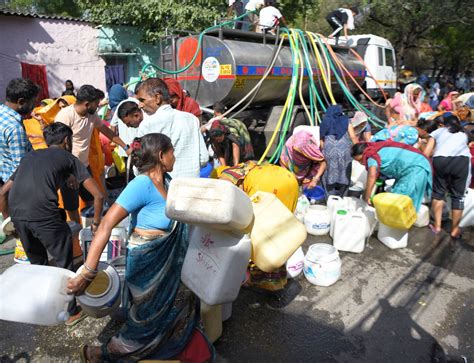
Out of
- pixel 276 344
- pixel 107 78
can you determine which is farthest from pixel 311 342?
pixel 107 78

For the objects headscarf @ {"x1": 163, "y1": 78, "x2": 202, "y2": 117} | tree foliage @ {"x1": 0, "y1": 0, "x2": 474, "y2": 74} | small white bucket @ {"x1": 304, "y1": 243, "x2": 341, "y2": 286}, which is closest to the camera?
small white bucket @ {"x1": 304, "y1": 243, "x2": 341, "y2": 286}

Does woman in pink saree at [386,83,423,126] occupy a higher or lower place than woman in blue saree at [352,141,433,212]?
higher

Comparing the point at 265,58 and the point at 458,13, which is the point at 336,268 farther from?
the point at 458,13

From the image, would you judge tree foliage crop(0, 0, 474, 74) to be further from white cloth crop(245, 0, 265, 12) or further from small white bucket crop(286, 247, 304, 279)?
small white bucket crop(286, 247, 304, 279)

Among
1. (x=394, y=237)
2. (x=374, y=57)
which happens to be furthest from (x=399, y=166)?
(x=374, y=57)

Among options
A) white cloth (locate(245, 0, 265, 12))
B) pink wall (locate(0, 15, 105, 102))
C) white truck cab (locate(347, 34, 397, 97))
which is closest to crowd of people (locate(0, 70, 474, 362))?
white cloth (locate(245, 0, 265, 12))

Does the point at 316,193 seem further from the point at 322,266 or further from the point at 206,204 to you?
the point at 206,204

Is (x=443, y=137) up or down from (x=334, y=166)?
up

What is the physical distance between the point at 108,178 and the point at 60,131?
8.59 ft

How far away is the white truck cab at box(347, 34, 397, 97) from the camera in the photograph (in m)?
10.1

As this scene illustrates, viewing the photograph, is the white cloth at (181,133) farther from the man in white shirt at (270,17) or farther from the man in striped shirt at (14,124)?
the man in white shirt at (270,17)

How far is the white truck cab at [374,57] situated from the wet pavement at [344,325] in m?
7.60

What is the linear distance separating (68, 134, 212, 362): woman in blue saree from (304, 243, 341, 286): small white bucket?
55.5 inches

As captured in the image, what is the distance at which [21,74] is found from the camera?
34.2ft
